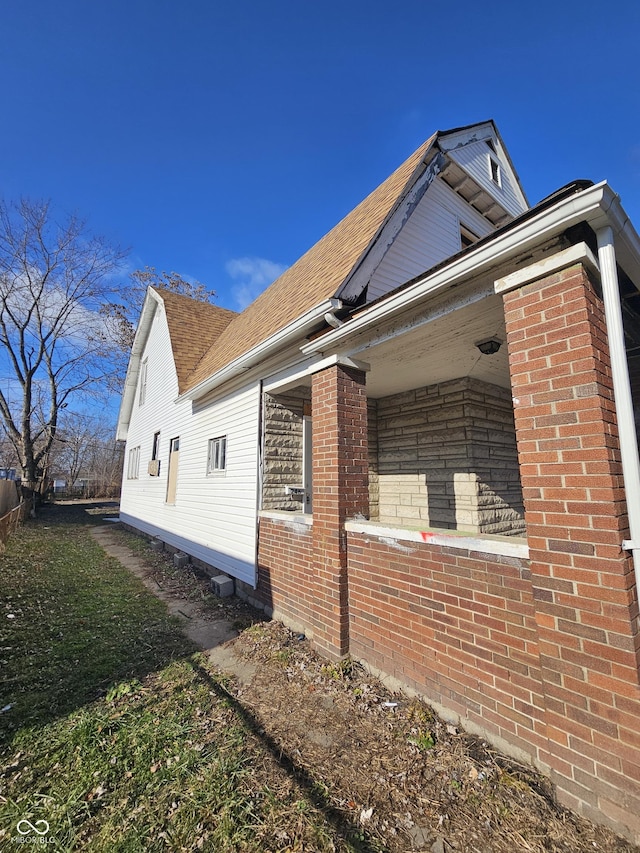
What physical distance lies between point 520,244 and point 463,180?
17.5 feet

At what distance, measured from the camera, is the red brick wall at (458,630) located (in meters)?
2.45

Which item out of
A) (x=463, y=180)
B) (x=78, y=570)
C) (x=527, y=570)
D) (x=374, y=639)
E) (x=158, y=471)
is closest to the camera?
(x=527, y=570)

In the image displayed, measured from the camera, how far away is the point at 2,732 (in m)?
2.88

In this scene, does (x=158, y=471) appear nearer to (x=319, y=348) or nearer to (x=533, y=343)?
(x=319, y=348)

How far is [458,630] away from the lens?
9.26 ft

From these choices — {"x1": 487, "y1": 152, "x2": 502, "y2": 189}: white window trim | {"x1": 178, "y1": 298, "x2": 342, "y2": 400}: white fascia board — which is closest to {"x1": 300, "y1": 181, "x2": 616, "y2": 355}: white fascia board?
{"x1": 178, "y1": 298, "x2": 342, "y2": 400}: white fascia board

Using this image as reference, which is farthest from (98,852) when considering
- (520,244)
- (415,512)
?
(415,512)

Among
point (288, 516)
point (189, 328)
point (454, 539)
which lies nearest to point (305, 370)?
point (288, 516)

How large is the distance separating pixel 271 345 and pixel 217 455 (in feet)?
10.6

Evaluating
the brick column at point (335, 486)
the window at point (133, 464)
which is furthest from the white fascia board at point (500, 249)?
the window at point (133, 464)

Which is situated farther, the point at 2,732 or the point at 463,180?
the point at 463,180

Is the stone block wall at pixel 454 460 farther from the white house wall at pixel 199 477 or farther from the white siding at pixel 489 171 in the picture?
the white siding at pixel 489 171

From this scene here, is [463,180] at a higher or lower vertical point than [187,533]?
higher

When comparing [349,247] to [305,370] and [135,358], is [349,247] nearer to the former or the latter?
[305,370]
